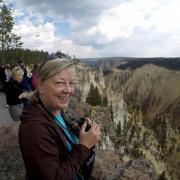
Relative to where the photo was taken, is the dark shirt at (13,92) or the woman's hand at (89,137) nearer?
the woman's hand at (89,137)

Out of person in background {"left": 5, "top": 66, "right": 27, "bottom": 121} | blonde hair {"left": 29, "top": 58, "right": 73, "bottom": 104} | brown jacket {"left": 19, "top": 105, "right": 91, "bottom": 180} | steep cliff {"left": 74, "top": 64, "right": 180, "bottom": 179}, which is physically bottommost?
steep cliff {"left": 74, "top": 64, "right": 180, "bottom": 179}

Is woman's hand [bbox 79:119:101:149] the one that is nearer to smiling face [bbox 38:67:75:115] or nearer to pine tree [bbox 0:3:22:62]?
smiling face [bbox 38:67:75:115]

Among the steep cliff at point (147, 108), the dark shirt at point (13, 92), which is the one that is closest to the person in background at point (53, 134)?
the dark shirt at point (13, 92)

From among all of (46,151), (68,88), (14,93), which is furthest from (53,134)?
(14,93)

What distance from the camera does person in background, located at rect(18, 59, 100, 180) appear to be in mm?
2145

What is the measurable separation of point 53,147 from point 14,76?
6960mm

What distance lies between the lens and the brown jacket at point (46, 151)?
213cm

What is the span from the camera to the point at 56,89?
2.44m

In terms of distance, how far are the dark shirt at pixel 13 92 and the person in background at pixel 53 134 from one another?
21.2 feet

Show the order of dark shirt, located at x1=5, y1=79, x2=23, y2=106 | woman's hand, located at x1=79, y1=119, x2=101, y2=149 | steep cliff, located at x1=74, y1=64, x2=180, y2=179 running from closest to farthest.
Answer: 1. woman's hand, located at x1=79, y1=119, x2=101, y2=149
2. dark shirt, located at x1=5, y1=79, x2=23, y2=106
3. steep cliff, located at x1=74, y1=64, x2=180, y2=179

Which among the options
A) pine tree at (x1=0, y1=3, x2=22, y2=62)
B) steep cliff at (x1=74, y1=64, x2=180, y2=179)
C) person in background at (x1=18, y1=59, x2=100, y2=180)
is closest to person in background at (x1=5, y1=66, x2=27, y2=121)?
person in background at (x1=18, y1=59, x2=100, y2=180)

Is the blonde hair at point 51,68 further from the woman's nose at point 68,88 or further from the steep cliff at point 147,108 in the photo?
the steep cliff at point 147,108

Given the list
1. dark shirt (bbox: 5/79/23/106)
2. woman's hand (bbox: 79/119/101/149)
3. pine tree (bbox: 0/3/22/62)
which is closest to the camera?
woman's hand (bbox: 79/119/101/149)

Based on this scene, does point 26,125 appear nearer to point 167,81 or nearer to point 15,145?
point 15,145
